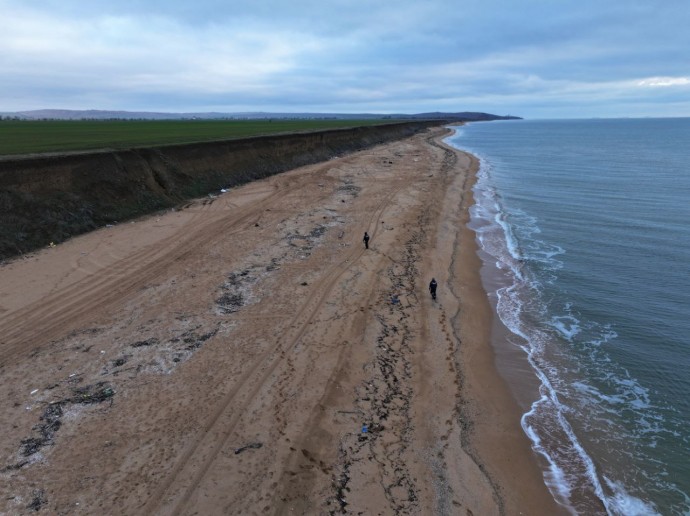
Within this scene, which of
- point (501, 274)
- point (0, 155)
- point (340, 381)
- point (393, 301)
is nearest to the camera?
point (340, 381)

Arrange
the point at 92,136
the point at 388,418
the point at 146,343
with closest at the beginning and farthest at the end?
the point at 388,418, the point at 146,343, the point at 92,136

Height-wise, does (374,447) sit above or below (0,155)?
below

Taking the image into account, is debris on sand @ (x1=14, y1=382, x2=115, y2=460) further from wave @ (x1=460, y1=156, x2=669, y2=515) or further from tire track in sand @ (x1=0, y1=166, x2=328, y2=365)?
wave @ (x1=460, y1=156, x2=669, y2=515)

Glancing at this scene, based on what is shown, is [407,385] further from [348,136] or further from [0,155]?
[348,136]

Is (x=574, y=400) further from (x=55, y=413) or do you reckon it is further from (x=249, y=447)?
(x=55, y=413)

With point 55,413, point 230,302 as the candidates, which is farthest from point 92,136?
point 55,413

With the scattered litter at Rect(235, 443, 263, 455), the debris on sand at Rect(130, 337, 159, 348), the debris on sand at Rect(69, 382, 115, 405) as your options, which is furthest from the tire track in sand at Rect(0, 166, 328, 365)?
the scattered litter at Rect(235, 443, 263, 455)

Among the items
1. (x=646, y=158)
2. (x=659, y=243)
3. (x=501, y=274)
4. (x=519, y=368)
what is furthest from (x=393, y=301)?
(x=646, y=158)
